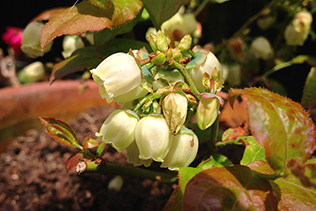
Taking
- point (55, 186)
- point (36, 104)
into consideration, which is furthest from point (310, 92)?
point (36, 104)

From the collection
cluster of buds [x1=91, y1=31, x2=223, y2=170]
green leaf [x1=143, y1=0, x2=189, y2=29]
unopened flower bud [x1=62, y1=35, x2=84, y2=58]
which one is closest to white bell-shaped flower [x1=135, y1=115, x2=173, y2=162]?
cluster of buds [x1=91, y1=31, x2=223, y2=170]

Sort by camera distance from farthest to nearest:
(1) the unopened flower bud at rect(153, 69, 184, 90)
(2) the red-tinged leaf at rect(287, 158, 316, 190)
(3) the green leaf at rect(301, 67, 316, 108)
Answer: (3) the green leaf at rect(301, 67, 316, 108)
(1) the unopened flower bud at rect(153, 69, 184, 90)
(2) the red-tinged leaf at rect(287, 158, 316, 190)

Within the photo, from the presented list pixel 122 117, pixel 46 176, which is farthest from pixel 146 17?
pixel 46 176

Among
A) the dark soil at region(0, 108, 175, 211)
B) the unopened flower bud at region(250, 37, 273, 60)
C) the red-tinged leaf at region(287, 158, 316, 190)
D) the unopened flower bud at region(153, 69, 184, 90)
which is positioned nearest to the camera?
the red-tinged leaf at region(287, 158, 316, 190)

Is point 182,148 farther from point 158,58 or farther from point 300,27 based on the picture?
point 300,27

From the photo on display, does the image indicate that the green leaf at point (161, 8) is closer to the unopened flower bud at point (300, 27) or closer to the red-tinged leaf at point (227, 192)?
the red-tinged leaf at point (227, 192)

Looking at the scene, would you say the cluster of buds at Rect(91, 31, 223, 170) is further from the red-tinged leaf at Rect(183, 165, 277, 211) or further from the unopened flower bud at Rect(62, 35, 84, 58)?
the unopened flower bud at Rect(62, 35, 84, 58)
